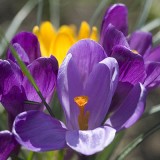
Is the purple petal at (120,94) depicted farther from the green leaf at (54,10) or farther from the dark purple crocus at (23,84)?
the green leaf at (54,10)

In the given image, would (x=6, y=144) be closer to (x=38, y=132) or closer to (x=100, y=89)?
(x=38, y=132)

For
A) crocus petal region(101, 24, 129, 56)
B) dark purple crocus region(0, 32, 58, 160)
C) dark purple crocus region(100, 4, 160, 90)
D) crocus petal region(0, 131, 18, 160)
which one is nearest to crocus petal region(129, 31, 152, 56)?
dark purple crocus region(100, 4, 160, 90)

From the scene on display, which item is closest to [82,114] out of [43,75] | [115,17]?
[43,75]

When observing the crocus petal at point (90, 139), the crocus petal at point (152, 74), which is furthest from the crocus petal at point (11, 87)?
the crocus petal at point (152, 74)

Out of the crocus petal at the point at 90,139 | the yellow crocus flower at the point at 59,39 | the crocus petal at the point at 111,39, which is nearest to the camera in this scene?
the crocus petal at the point at 90,139

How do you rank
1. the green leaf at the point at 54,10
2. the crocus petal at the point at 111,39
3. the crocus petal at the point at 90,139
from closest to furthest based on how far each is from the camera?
the crocus petal at the point at 90,139
the crocus petal at the point at 111,39
the green leaf at the point at 54,10

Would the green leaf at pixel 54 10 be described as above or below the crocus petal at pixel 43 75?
below

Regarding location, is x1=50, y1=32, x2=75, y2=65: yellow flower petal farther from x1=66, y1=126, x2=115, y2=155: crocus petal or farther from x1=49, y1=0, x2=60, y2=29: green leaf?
x1=66, y1=126, x2=115, y2=155: crocus petal
